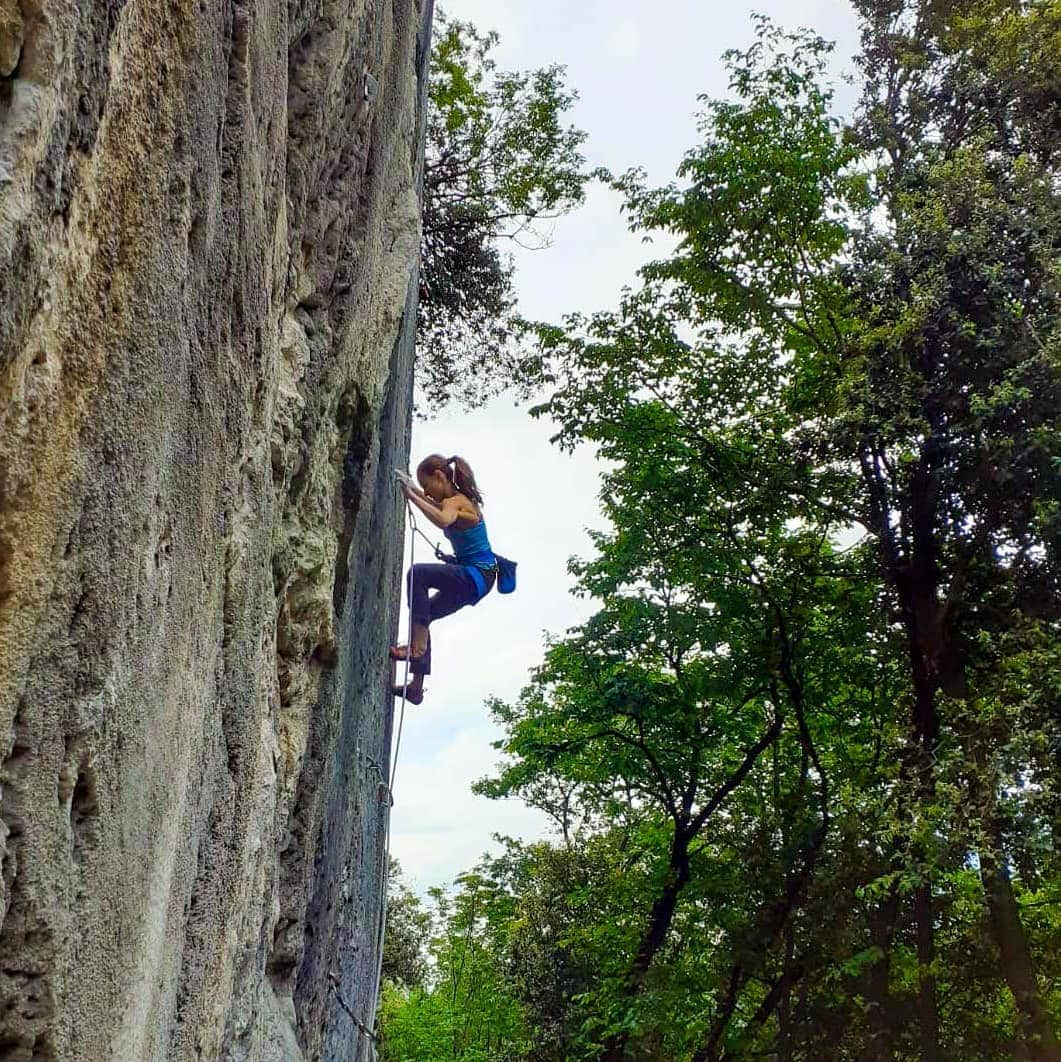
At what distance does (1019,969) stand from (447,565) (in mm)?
7512

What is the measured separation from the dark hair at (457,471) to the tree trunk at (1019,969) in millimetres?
6542

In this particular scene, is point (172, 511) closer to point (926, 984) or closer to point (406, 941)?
point (926, 984)

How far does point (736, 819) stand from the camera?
15094 mm

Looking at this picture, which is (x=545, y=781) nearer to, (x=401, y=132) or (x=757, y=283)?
(x=757, y=283)

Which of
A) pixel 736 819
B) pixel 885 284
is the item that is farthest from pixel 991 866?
pixel 885 284

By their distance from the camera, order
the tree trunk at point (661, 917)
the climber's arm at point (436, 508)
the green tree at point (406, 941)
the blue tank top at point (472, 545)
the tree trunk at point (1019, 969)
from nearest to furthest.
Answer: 1. the climber's arm at point (436, 508)
2. the blue tank top at point (472, 545)
3. the tree trunk at point (1019, 969)
4. the tree trunk at point (661, 917)
5. the green tree at point (406, 941)

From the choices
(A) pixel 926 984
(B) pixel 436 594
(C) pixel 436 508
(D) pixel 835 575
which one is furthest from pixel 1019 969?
(C) pixel 436 508

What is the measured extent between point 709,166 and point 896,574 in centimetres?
585

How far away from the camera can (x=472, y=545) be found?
317 inches

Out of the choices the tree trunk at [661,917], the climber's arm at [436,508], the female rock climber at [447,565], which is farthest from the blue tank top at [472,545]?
the tree trunk at [661,917]

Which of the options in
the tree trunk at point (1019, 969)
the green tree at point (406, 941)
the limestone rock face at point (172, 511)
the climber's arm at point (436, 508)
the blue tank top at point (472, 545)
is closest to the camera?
the limestone rock face at point (172, 511)

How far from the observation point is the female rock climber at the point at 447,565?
25.5 feet

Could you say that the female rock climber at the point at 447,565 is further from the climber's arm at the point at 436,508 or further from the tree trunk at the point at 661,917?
the tree trunk at the point at 661,917

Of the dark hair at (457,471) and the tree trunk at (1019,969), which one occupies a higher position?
the dark hair at (457,471)
